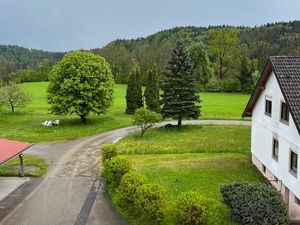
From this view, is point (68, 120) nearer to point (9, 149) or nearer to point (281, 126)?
point (9, 149)

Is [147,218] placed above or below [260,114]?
below

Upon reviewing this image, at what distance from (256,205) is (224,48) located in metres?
88.9

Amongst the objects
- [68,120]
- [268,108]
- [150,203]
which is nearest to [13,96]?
[68,120]

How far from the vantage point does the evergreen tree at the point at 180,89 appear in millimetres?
44438

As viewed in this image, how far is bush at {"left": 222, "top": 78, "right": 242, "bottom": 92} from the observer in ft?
302

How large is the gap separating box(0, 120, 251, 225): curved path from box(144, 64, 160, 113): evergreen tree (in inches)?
707

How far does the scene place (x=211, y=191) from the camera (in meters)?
24.6

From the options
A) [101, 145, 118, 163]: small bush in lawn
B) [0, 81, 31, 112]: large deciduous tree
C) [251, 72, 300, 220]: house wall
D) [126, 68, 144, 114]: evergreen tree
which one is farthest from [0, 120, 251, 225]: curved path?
[0, 81, 31, 112]: large deciduous tree

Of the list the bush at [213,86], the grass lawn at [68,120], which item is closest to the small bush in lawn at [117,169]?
the grass lawn at [68,120]

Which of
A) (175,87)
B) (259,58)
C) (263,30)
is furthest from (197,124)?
(263,30)

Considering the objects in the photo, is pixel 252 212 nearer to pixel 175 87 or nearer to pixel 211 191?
pixel 211 191

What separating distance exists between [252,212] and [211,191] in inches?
213

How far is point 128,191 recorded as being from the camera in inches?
854

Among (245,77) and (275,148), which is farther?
(245,77)
